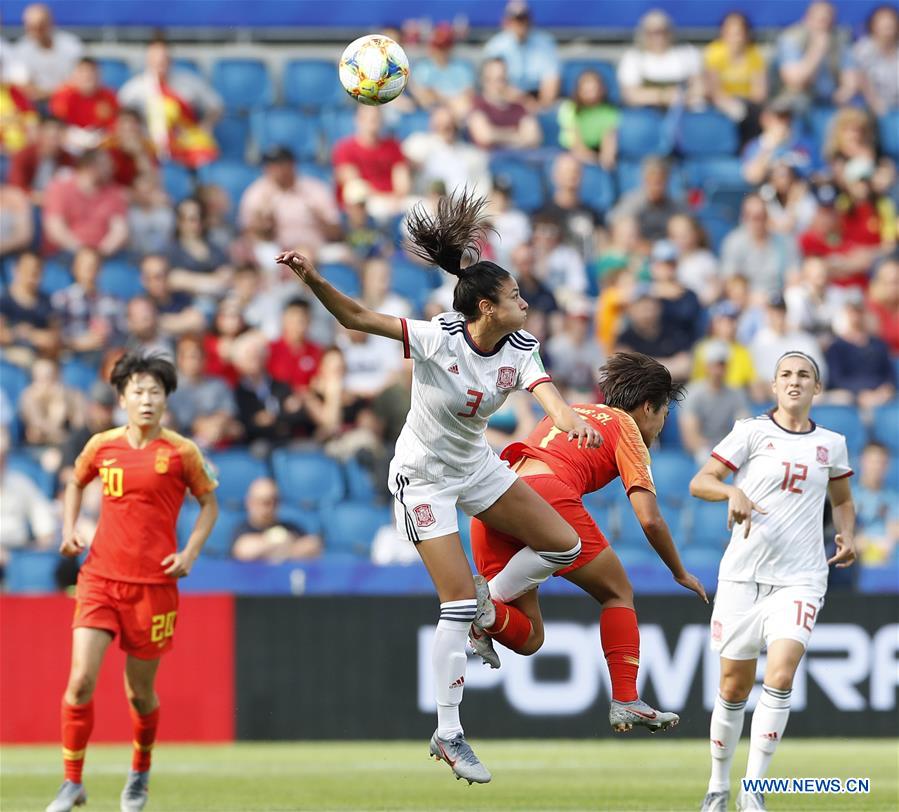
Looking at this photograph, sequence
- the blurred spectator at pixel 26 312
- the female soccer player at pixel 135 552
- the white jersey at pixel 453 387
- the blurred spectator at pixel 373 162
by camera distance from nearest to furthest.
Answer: the white jersey at pixel 453 387, the female soccer player at pixel 135 552, the blurred spectator at pixel 26 312, the blurred spectator at pixel 373 162

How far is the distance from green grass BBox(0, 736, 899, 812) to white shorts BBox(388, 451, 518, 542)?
75.8 inches

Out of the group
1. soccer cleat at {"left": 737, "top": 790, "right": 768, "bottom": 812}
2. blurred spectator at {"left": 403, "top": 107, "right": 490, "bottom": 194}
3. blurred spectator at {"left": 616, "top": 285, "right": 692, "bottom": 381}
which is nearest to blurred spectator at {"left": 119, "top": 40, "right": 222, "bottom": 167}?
blurred spectator at {"left": 403, "top": 107, "right": 490, "bottom": 194}

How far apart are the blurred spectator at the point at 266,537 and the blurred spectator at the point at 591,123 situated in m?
6.24

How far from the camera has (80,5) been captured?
19.5m

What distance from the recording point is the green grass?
952 centimetres

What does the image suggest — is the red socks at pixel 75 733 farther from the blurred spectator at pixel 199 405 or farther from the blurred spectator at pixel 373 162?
the blurred spectator at pixel 373 162

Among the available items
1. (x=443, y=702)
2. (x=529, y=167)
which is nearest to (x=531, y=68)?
(x=529, y=167)

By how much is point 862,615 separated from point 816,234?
558 cm

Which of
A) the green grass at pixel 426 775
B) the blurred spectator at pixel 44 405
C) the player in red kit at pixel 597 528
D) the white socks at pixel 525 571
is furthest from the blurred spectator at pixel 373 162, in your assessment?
the white socks at pixel 525 571

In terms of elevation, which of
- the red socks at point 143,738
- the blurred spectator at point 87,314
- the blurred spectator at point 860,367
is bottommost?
the red socks at point 143,738

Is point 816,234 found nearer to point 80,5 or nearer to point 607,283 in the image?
point 607,283

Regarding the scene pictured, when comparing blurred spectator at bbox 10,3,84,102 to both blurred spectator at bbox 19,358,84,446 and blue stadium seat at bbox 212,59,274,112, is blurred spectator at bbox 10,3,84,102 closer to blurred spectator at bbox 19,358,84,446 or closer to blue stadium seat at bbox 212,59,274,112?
blue stadium seat at bbox 212,59,274,112

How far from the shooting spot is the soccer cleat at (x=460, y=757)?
7.64 metres

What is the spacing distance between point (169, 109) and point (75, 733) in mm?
10137
